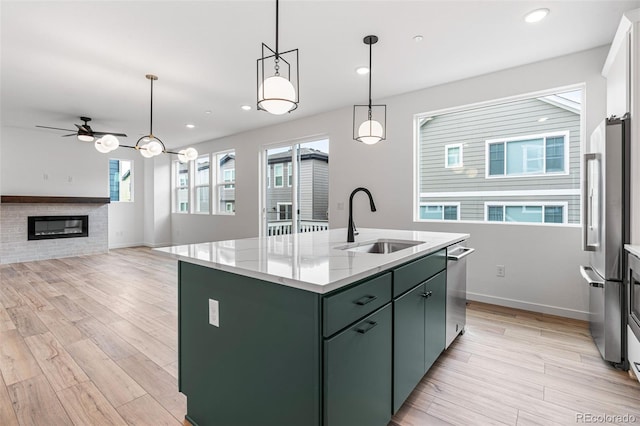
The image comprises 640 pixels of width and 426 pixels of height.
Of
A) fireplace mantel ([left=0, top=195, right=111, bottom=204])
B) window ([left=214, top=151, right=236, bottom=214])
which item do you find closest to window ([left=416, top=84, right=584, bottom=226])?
window ([left=214, top=151, right=236, bottom=214])

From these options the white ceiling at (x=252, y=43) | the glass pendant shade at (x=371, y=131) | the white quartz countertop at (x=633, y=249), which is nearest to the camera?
the white quartz countertop at (x=633, y=249)

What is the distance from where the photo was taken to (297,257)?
1.65 meters

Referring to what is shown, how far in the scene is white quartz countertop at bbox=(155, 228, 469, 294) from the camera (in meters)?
1.21

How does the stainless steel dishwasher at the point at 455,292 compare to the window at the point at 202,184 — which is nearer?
the stainless steel dishwasher at the point at 455,292

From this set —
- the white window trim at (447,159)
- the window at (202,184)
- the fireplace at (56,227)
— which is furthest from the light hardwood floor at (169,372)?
the window at (202,184)

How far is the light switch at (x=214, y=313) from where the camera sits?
150 cm

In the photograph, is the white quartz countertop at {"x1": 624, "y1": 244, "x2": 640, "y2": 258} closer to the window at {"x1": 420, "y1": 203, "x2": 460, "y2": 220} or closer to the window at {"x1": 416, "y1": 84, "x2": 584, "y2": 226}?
the window at {"x1": 416, "y1": 84, "x2": 584, "y2": 226}

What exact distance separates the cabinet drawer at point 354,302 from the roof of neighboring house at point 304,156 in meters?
3.93

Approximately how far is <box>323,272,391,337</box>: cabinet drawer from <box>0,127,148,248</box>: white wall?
805 centimetres

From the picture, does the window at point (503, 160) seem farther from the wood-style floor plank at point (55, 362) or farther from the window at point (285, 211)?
the wood-style floor plank at point (55, 362)

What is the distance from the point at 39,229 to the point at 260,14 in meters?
7.02

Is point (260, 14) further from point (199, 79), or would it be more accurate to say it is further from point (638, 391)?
point (638, 391)

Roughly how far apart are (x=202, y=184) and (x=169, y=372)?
20.1 feet

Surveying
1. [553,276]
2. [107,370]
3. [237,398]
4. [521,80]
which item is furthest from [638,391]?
[107,370]
